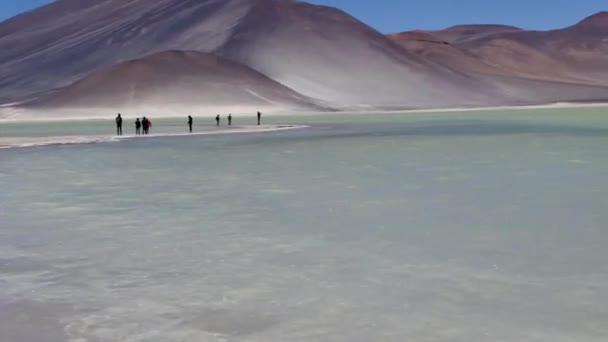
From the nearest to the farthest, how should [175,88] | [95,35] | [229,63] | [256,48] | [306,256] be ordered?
[306,256] → [175,88] → [229,63] → [256,48] → [95,35]

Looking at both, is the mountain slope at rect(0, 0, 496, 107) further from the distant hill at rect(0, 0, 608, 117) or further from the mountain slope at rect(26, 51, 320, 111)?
the mountain slope at rect(26, 51, 320, 111)

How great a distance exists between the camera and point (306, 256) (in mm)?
8672

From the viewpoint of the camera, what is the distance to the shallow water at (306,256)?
6.20 metres

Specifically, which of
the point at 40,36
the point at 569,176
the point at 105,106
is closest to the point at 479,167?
the point at 569,176

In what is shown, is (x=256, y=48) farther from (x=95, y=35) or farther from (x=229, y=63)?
(x=95, y=35)

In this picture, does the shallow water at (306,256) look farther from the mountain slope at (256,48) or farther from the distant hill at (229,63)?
the mountain slope at (256,48)

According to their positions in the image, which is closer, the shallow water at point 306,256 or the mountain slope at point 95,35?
the shallow water at point 306,256

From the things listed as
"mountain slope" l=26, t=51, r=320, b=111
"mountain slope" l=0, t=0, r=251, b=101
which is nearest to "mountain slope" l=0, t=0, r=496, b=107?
"mountain slope" l=0, t=0, r=251, b=101

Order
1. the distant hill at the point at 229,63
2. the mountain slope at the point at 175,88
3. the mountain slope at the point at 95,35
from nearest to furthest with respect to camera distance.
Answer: the mountain slope at the point at 175,88
the distant hill at the point at 229,63
the mountain slope at the point at 95,35

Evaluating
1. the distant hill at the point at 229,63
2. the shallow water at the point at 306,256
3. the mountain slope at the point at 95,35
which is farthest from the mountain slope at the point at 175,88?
the shallow water at the point at 306,256

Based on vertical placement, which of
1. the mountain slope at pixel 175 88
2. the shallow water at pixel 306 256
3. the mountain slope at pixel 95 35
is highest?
the mountain slope at pixel 95 35

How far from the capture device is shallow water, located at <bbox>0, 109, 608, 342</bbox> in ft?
20.4

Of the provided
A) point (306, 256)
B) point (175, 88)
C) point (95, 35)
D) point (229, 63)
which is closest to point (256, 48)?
point (229, 63)

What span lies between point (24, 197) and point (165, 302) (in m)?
8.16
